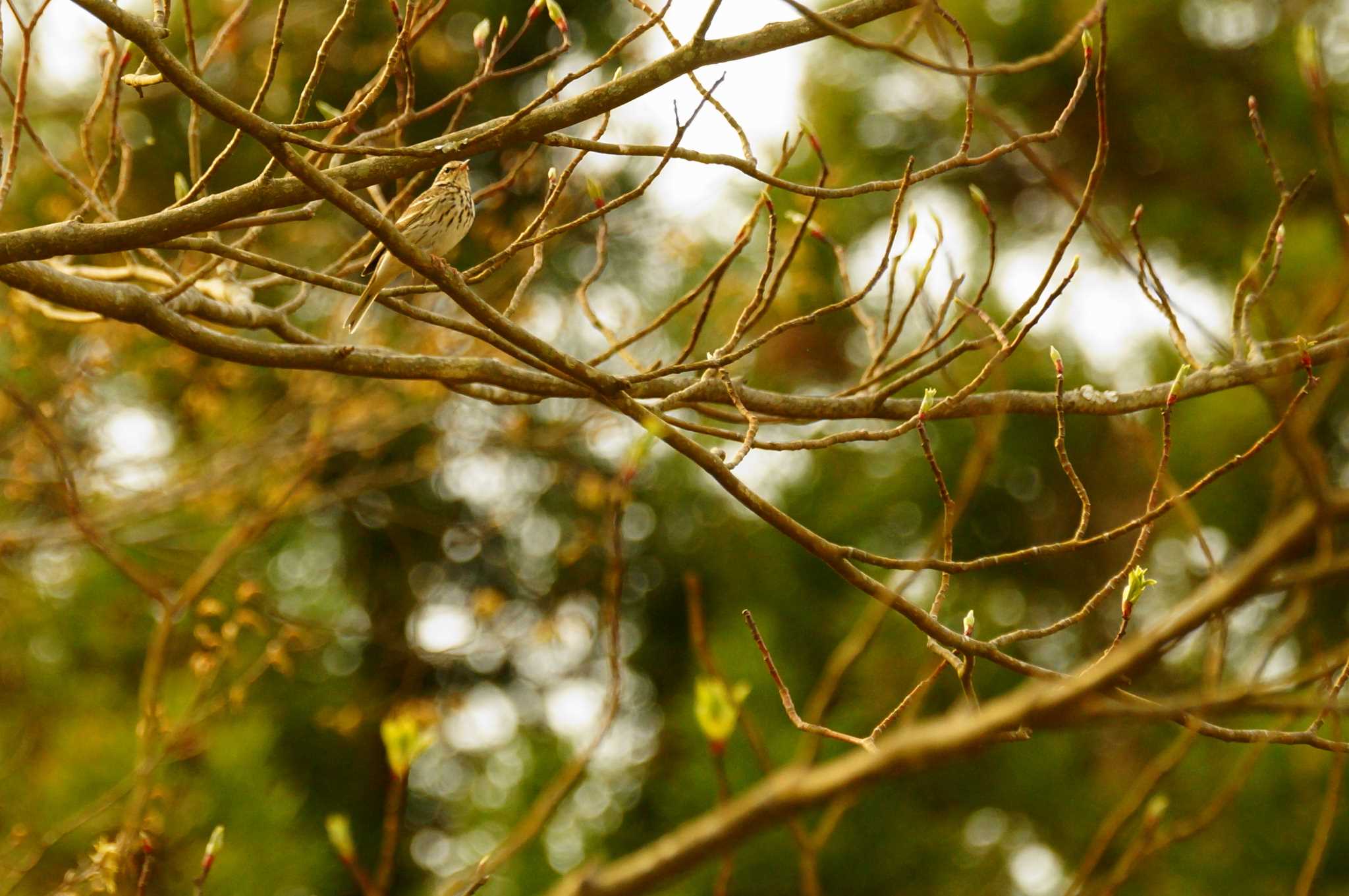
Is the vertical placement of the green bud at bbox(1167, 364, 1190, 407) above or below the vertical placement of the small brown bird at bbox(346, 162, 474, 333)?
below

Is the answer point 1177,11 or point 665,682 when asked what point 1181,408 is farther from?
point 1177,11

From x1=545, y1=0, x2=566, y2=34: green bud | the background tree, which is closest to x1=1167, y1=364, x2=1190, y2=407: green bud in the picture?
the background tree

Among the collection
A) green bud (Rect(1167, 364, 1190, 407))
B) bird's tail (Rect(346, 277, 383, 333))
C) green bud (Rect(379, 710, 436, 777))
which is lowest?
green bud (Rect(379, 710, 436, 777))

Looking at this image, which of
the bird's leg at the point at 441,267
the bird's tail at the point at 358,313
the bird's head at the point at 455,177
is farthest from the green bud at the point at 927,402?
the bird's head at the point at 455,177

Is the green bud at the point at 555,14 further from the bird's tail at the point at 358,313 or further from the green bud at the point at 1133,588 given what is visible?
the green bud at the point at 1133,588

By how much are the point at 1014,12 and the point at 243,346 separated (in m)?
6.41

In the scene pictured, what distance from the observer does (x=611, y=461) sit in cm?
604

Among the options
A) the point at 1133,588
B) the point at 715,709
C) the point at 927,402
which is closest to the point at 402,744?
the point at 715,709

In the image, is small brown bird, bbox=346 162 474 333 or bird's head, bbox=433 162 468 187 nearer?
small brown bird, bbox=346 162 474 333

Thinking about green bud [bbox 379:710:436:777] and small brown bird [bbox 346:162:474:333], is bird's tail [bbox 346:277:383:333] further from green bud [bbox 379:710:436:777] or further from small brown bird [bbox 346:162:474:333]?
green bud [bbox 379:710:436:777]

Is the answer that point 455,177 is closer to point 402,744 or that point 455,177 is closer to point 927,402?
point 927,402

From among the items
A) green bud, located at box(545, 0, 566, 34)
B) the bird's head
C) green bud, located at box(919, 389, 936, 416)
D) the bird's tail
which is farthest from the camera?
the bird's head

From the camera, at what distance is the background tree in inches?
84.3

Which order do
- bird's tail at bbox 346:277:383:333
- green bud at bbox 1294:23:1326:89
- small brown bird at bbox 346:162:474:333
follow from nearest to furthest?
green bud at bbox 1294:23:1326:89 → bird's tail at bbox 346:277:383:333 → small brown bird at bbox 346:162:474:333
